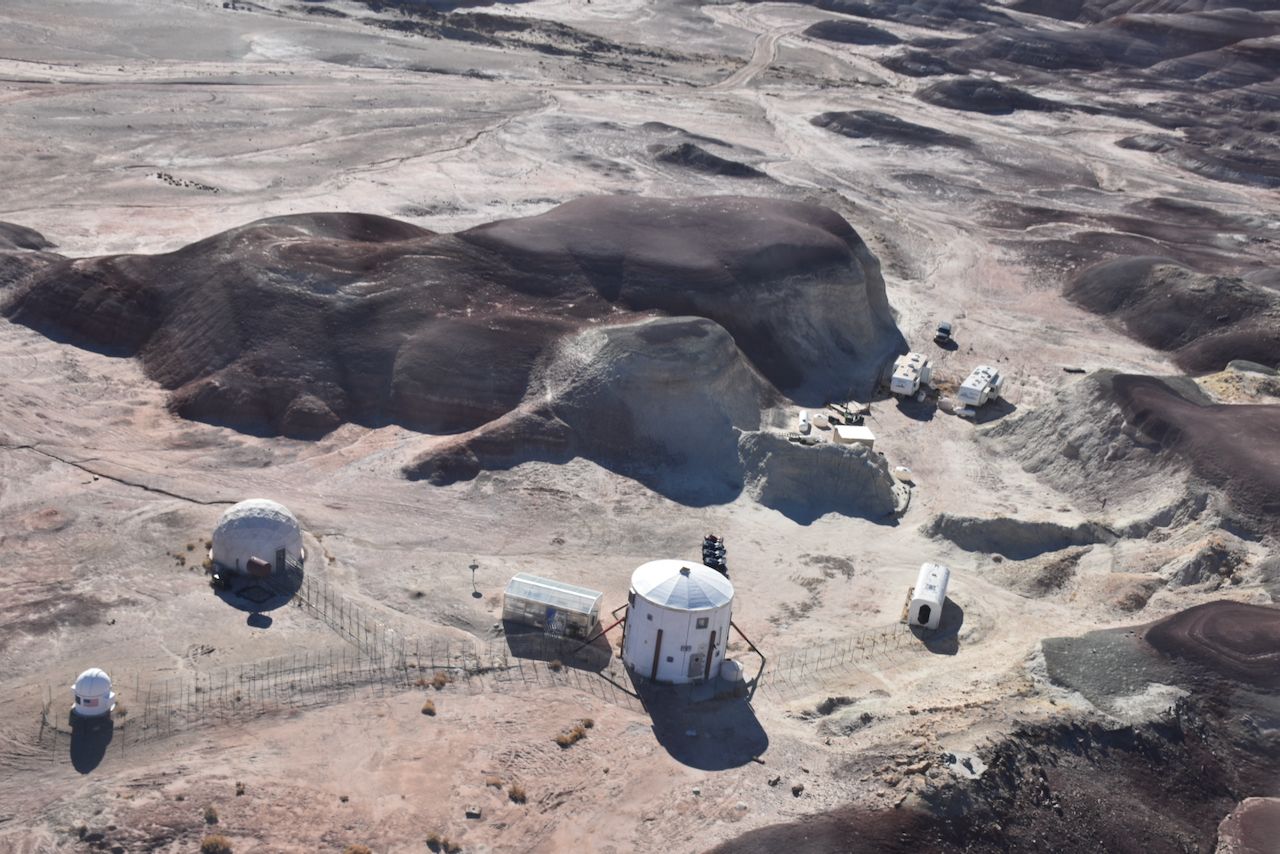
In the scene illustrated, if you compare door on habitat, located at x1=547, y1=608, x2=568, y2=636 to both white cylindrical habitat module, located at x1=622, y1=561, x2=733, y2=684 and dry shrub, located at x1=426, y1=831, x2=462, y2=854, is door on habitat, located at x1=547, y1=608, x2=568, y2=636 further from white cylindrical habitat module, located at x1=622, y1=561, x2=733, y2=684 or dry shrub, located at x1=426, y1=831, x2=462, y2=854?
dry shrub, located at x1=426, y1=831, x2=462, y2=854

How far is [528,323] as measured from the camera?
191 feet

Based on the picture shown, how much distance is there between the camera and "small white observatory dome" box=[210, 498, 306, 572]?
4191 centimetres

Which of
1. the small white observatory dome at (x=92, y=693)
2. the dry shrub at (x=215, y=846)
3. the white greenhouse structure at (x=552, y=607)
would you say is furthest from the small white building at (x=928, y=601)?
the small white observatory dome at (x=92, y=693)

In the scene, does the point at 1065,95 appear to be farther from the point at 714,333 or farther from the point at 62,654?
the point at 62,654

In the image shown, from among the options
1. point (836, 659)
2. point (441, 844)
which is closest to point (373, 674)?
point (441, 844)

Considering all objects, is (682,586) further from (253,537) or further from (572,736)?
(253,537)

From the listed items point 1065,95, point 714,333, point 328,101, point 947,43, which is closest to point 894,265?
point 714,333

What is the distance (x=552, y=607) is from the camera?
4125 cm

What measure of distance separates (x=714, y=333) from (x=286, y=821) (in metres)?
32.5

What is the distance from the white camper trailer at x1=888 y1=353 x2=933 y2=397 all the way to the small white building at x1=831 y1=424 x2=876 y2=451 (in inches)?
292

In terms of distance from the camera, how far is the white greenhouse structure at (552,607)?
41281 mm

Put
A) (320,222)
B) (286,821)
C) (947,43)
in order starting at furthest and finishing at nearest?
(947,43) < (320,222) < (286,821)

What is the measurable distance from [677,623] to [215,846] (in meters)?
15.3

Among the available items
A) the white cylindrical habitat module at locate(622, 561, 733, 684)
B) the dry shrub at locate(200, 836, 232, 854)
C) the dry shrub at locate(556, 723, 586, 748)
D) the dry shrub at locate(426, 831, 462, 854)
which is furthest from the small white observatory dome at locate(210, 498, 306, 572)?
the dry shrub at locate(426, 831, 462, 854)
